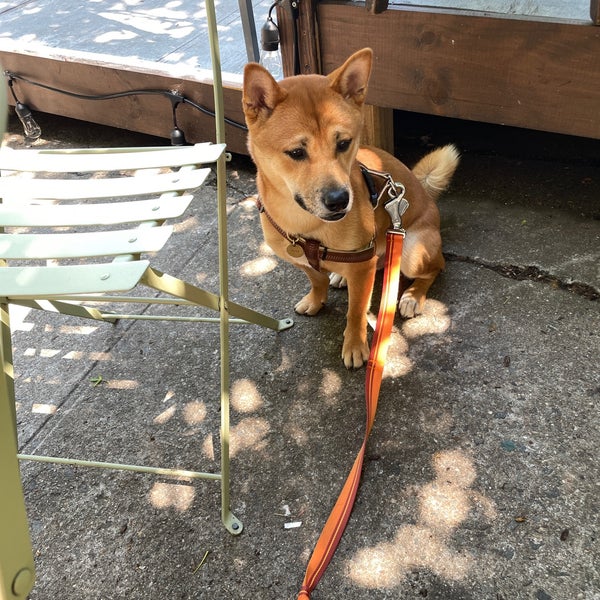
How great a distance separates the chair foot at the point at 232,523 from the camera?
5.90 feet

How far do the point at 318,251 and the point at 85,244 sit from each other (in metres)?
0.84

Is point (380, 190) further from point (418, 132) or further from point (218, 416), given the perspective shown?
point (418, 132)

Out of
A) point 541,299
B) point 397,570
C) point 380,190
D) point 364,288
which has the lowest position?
point 397,570

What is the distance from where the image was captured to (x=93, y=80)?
3.63 meters

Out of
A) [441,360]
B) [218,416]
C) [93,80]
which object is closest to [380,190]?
[441,360]

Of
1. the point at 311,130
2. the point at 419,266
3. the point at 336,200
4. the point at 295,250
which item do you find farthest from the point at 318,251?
the point at 419,266

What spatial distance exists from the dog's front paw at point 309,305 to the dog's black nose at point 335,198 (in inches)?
29.5

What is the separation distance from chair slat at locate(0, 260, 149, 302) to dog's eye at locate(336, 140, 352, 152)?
2.68 ft

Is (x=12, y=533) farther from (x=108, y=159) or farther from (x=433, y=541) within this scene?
(x=108, y=159)

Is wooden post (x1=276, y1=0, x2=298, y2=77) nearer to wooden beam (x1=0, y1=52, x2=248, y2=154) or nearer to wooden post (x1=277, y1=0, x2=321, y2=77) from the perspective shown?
wooden post (x1=277, y1=0, x2=321, y2=77)

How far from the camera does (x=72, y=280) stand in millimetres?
1426

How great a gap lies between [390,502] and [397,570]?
0.22m

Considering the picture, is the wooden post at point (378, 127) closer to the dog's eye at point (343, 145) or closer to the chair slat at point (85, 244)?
the dog's eye at point (343, 145)

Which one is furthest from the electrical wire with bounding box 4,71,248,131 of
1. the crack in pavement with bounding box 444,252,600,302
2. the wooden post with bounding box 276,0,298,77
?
the crack in pavement with bounding box 444,252,600,302
